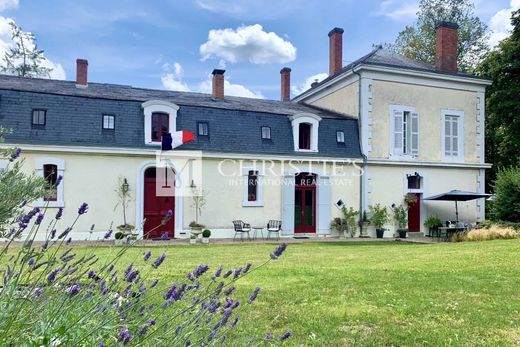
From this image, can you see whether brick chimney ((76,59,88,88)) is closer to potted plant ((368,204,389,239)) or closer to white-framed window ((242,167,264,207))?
white-framed window ((242,167,264,207))

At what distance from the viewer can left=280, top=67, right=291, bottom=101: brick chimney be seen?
27.0 meters

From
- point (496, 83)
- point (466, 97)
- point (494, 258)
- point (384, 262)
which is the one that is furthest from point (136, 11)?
point (496, 83)

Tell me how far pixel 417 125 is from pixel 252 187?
26.6 feet

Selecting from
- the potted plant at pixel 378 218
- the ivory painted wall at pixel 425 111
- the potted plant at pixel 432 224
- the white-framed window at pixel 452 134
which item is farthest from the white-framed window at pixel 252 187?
the white-framed window at pixel 452 134

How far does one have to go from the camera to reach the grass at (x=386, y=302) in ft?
12.7

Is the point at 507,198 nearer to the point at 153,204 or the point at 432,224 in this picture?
the point at 432,224

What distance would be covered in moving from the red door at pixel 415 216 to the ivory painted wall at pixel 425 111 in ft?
6.49

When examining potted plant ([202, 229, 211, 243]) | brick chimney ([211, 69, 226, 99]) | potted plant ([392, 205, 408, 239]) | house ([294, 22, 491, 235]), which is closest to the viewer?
potted plant ([202, 229, 211, 243])

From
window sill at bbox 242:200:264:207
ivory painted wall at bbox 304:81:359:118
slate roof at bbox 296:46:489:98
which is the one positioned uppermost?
slate roof at bbox 296:46:489:98

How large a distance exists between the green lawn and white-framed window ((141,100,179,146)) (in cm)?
837

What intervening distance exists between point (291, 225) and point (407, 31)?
2237cm

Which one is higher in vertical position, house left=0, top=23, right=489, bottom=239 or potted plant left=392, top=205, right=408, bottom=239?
house left=0, top=23, right=489, bottom=239

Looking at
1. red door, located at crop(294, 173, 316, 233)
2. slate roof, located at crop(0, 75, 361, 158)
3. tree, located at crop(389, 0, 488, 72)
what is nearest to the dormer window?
slate roof, located at crop(0, 75, 361, 158)

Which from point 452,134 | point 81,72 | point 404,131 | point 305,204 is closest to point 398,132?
point 404,131
